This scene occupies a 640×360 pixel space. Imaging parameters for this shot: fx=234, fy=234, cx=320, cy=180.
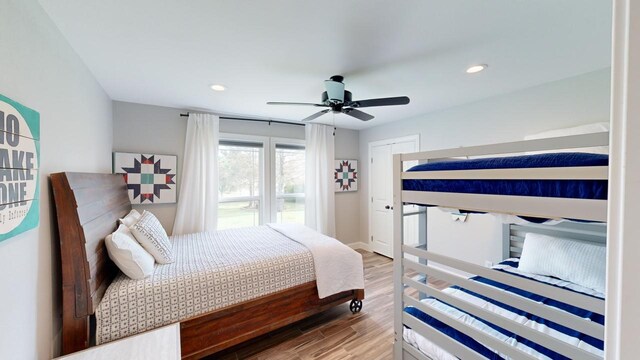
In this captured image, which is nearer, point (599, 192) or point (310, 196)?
point (599, 192)

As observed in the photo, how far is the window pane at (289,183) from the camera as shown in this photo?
3941mm

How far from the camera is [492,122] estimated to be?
2734 mm

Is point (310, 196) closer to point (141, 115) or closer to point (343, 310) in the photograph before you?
point (343, 310)

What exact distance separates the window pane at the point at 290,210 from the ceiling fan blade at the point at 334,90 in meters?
2.27

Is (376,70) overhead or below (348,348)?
overhead

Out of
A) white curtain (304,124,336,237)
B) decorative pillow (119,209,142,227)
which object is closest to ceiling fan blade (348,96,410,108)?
white curtain (304,124,336,237)

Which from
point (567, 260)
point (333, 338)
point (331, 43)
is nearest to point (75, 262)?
point (333, 338)

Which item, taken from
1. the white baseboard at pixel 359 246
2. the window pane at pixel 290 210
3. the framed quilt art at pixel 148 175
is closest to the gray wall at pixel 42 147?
the framed quilt art at pixel 148 175

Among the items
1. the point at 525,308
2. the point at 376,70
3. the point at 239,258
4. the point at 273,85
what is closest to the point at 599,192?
the point at 525,308

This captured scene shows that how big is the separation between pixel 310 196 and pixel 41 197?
3026mm

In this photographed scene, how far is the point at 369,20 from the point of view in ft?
4.66

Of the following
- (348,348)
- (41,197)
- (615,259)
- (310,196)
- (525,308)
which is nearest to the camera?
(615,259)

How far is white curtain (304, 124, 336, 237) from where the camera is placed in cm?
396

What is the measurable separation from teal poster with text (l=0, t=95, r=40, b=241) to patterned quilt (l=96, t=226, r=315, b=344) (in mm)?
715
